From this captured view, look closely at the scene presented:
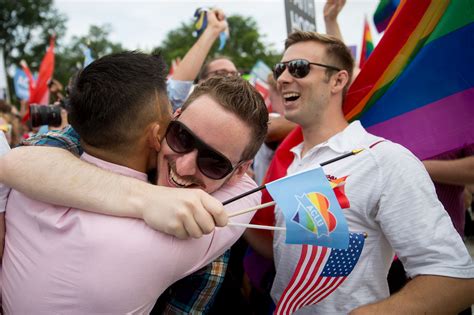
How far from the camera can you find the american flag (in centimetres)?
152

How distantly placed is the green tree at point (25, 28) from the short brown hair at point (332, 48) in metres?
34.0

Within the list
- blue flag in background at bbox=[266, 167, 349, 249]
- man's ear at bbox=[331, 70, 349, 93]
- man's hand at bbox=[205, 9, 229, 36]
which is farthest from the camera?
man's hand at bbox=[205, 9, 229, 36]

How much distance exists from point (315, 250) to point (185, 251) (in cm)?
53

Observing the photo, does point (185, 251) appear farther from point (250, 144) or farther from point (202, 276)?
point (250, 144)

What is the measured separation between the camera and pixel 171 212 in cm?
113

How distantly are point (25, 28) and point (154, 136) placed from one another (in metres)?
38.0

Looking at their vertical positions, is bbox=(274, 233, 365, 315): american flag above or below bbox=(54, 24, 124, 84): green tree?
above

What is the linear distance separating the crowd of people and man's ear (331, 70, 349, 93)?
40cm

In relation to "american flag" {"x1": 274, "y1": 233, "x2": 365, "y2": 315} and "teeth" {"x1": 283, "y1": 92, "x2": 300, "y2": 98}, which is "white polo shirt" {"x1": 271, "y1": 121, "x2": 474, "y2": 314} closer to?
"american flag" {"x1": 274, "y1": 233, "x2": 365, "y2": 315}

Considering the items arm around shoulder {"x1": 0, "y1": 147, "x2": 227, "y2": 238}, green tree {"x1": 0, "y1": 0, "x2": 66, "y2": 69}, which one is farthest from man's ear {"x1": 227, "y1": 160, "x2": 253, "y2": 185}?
green tree {"x1": 0, "y1": 0, "x2": 66, "y2": 69}

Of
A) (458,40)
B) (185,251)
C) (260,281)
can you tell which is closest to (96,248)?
(185,251)

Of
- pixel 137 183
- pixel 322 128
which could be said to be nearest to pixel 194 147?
pixel 137 183

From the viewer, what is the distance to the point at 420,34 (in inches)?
89.5

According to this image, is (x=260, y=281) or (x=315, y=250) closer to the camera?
(x=315, y=250)
